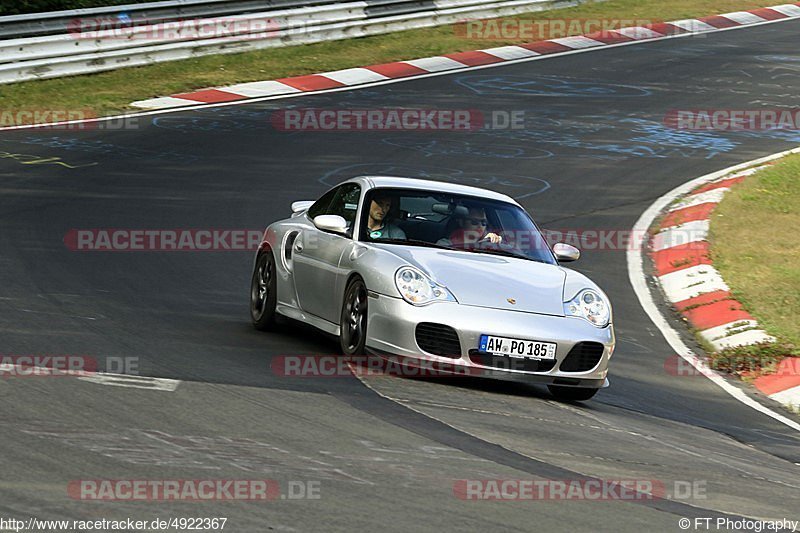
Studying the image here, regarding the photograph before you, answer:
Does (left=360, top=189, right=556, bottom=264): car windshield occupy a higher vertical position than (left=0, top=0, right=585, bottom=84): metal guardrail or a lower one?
higher

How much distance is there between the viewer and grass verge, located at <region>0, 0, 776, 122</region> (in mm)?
19812

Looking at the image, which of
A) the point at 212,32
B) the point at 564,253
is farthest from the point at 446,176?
the point at 212,32

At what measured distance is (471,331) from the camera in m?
8.28

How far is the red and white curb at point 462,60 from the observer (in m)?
21.0

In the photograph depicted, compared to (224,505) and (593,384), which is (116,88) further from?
(224,505)

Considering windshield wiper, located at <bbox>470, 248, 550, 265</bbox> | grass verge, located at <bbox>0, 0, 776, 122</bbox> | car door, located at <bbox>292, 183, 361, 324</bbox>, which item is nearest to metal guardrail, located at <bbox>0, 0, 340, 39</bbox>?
grass verge, located at <bbox>0, 0, 776, 122</bbox>

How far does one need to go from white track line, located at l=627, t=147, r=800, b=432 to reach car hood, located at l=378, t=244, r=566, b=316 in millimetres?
1809

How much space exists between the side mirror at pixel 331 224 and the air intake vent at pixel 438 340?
1235 mm

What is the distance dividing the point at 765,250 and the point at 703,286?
1425 millimetres

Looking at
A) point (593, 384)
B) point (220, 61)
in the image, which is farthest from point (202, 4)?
point (593, 384)

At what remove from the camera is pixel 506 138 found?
769 inches

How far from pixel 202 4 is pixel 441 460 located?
59.8 ft

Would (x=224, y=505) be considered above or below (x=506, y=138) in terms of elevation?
above

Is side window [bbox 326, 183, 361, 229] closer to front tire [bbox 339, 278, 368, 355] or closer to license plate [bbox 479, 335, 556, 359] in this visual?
front tire [bbox 339, 278, 368, 355]
